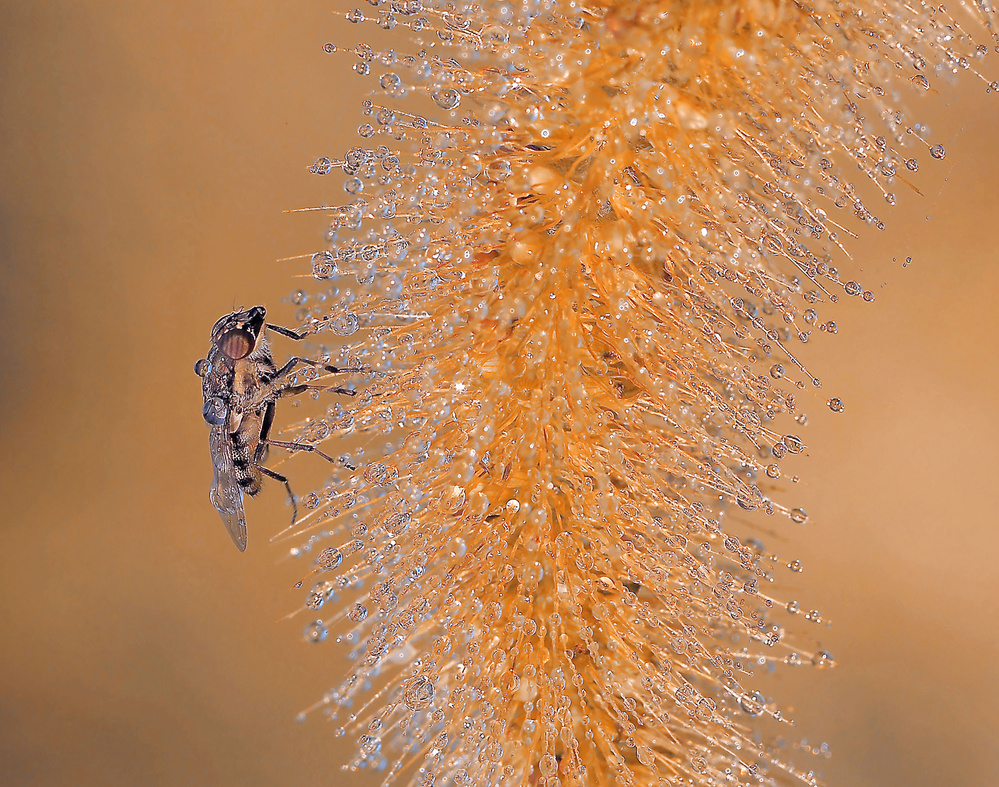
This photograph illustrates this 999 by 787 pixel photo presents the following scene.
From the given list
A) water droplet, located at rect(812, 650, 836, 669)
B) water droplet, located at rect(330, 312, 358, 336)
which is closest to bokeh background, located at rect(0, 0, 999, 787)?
water droplet, located at rect(812, 650, 836, 669)

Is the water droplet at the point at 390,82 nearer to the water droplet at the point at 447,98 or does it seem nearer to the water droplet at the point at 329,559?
the water droplet at the point at 447,98

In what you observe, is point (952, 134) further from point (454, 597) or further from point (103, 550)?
point (103, 550)

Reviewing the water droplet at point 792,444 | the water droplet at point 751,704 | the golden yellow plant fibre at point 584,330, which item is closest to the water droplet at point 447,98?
the golden yellow plant fibre at point 584,330

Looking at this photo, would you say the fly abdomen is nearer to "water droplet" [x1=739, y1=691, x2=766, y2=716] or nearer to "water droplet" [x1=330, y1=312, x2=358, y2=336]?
"water droplet" [x1=330, y1=312, x2=358, y2=336]

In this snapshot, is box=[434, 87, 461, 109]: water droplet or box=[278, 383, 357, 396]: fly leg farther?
box=[278, 383, 357, 396]: fly leg

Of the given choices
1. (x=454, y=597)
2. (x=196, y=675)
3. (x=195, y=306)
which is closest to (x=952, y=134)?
(x=454, y=597)

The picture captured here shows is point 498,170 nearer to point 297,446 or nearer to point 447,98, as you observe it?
point 447,98
